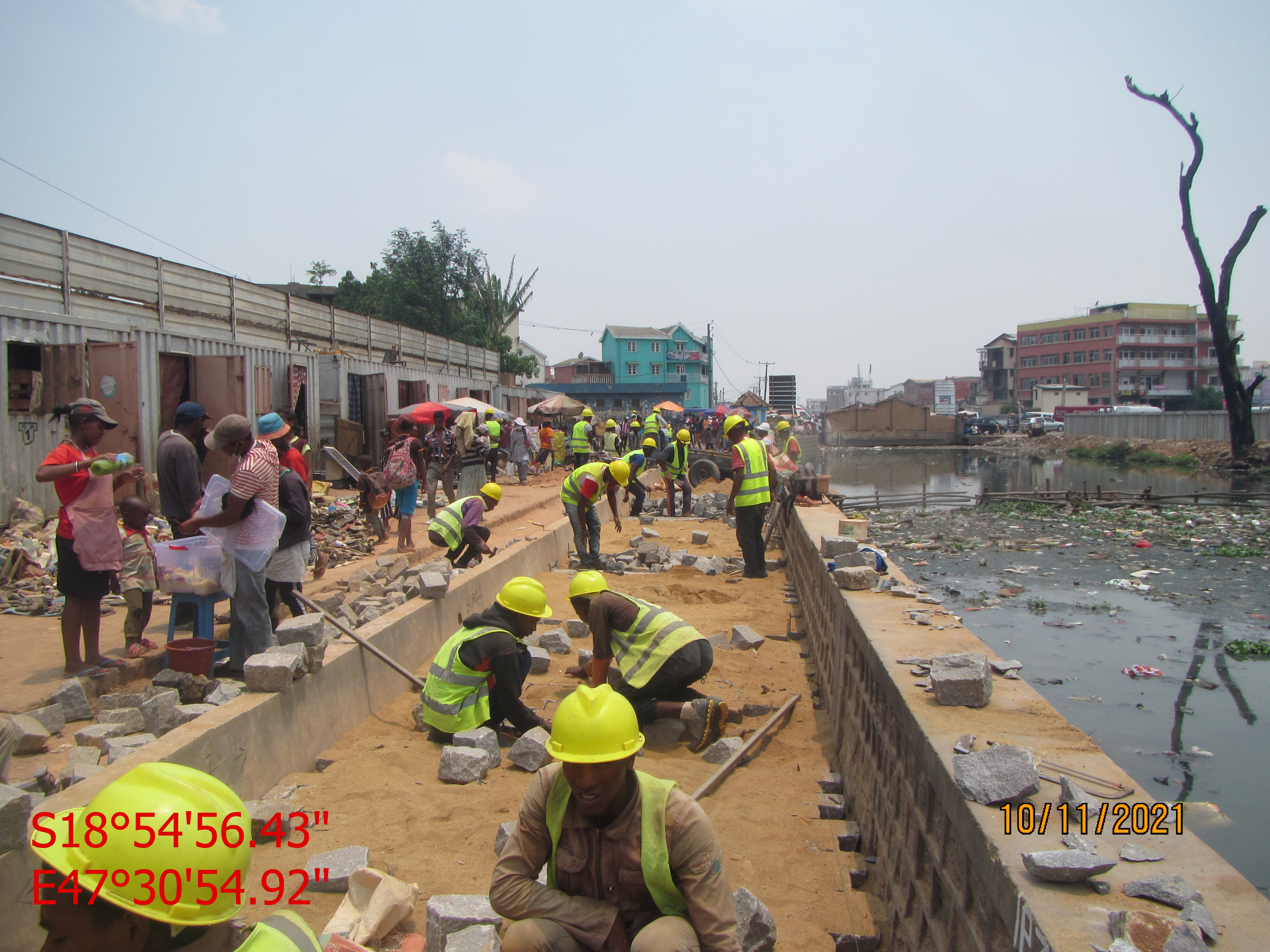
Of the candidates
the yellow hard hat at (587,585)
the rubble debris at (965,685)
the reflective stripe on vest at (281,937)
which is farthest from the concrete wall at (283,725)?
the rubble debris at (965,685)

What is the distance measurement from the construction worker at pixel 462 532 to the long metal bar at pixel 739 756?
84.5 inches

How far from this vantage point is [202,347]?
41.8 ft

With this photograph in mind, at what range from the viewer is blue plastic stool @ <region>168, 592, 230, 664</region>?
5602 mm

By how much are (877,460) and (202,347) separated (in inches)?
1387

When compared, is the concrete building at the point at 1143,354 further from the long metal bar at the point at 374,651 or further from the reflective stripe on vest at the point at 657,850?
the reflective stripe on vest at the point at 657,850

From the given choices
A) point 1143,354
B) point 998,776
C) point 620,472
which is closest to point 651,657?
point 998,776

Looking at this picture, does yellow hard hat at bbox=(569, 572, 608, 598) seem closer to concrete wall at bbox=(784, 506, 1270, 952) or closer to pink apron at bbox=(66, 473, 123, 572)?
concrete wall at bbox=(784, 506, 1270, 952)

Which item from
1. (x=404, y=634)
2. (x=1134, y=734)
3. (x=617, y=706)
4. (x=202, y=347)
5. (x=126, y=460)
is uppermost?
(x=202, y=347)

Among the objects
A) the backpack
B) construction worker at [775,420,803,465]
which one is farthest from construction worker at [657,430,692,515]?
the backpack

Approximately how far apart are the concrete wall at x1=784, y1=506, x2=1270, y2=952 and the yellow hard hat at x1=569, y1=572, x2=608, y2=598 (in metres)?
1.63

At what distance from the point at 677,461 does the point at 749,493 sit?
19.7 feet

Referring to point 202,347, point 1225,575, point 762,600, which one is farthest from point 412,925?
point 1225,575

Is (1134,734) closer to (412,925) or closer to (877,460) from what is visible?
(412,925)

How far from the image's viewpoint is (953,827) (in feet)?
8.97
